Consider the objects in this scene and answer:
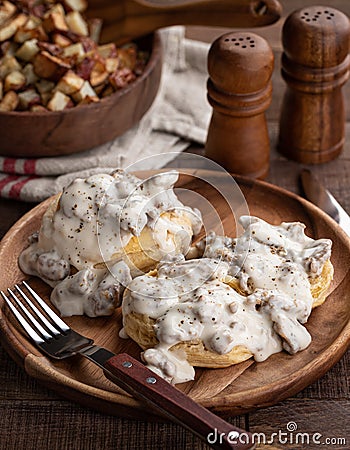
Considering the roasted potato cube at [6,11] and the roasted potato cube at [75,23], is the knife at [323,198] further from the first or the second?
the roasted potato cube at [6,11]

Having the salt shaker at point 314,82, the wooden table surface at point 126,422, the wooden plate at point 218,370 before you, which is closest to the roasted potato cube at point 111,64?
the salt shaker at point 314,82

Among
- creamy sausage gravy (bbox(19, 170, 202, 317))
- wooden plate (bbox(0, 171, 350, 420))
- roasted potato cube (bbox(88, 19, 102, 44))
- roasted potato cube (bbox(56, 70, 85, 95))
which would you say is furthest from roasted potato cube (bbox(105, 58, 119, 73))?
wooden plate (bbox(0, 171, 350, 420))

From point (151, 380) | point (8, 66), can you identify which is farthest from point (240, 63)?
point (151, 380)

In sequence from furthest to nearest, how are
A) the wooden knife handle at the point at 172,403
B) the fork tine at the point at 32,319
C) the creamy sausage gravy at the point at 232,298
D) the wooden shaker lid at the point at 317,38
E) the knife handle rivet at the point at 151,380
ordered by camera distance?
the wooden shaker lid at the point at 317,38, the fork tine at the point at 32,319, the creamy sausage gravy at the point at 232,298, the knife handle rivet at the point at 151,380, the wooden knife handle at the point at 172,403

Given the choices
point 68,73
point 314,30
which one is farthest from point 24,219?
point 314,30

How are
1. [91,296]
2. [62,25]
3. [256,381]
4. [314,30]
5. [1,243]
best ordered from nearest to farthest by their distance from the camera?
[256,381] < [91,296] < [1,243] < [314,30] < [62,25]

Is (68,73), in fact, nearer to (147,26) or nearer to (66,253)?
(147,26)

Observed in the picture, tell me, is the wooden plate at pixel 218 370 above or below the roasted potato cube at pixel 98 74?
below
